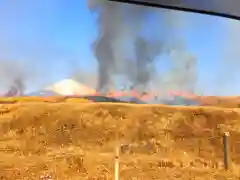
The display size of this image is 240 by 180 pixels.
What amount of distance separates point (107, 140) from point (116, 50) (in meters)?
1.24

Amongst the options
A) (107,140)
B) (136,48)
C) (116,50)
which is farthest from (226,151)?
(116,50)

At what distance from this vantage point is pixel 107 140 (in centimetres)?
505

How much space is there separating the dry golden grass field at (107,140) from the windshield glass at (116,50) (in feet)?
0.85

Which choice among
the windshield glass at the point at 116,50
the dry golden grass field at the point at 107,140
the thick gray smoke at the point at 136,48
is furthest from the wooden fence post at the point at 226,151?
the thick gray smoke at the point at 136,48

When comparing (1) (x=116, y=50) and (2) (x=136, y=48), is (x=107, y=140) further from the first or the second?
(2) (x=136, y=48)

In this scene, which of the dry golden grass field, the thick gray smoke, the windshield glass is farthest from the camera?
the thick gray smoke

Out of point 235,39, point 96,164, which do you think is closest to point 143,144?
point 96,164

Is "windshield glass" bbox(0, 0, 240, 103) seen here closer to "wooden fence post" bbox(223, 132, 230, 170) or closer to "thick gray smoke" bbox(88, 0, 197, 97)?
"thick gray smoke" bbox(88, 0, 197, 97)

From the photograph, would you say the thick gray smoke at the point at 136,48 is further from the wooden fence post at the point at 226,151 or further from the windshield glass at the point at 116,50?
the wooden fence post at the point at 226,151

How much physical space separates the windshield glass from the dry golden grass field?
26 centimetres

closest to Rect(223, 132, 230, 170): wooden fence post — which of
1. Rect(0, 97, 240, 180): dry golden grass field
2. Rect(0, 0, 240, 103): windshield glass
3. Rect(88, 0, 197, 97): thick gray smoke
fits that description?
Rect(0, 97, 240, 180): dry golden grass field

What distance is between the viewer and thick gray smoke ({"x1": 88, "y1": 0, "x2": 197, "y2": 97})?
543 cm

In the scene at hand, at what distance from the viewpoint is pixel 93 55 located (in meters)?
5.42

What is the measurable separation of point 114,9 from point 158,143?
1910 mm
